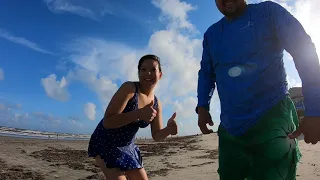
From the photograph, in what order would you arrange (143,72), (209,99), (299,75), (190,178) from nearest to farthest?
(299,75) < (209,99) < (143,72) < (190,178)

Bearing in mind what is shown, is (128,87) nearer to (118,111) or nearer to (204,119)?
(118,111)

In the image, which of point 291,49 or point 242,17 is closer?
point 291,49

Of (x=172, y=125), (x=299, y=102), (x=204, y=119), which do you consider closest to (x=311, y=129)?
(x=204, y=119)

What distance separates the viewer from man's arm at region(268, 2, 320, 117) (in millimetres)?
2064

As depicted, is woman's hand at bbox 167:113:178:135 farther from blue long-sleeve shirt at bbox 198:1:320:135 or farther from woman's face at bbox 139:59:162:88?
blue long-sleeve shirt at bbox 198:1:320:135

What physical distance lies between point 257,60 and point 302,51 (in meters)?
0.35

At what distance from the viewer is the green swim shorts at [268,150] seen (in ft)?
7.30

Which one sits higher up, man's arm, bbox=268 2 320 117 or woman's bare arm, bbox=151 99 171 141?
man's arm, bbox=268 2 320 117

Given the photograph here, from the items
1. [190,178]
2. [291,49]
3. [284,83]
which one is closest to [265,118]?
[284,83]

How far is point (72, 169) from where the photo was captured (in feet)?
35.0

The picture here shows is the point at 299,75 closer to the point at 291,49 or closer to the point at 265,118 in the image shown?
the point at 291,49

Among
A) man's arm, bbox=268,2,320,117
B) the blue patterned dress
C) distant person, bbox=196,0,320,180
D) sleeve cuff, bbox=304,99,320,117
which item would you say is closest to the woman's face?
the blue patterned dress

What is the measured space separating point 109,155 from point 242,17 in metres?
2.42

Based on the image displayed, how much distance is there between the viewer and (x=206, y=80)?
3035 millimetres
